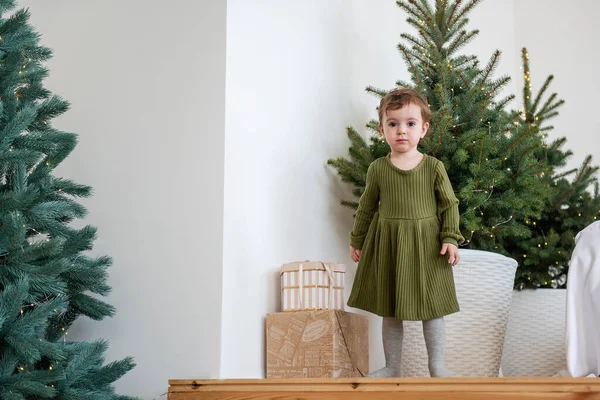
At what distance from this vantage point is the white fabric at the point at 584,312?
77.5 inches

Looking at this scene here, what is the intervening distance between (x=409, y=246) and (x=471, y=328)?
0.51m

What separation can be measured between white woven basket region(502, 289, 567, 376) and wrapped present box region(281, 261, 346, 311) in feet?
3.00

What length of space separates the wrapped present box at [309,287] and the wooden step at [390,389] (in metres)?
0.51

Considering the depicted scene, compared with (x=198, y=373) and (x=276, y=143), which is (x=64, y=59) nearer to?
(x=276, y=143)

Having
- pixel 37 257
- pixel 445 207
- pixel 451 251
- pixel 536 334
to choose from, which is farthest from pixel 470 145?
pixel 37 257

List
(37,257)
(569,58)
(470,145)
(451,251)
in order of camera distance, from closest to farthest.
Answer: (37,257)
(451,251)
(470,145)
(569,58)

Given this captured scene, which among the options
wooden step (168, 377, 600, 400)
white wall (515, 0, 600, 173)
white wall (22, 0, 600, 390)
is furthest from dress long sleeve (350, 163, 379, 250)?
white wall (515, 0, 600, 173)

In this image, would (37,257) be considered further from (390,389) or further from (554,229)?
(554,229)

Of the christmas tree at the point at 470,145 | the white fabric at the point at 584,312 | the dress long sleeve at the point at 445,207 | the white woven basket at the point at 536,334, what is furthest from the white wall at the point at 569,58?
the white fabric at the point at 584,312

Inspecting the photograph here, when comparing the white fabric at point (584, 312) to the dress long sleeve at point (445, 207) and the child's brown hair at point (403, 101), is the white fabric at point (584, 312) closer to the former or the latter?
the dress long sleeve at point (445, 207)

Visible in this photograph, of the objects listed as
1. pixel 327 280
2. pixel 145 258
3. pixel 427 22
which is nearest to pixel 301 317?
pixel 327 280

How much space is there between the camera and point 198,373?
2352mm

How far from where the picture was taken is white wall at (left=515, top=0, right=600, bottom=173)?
4441mm

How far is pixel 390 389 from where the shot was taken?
1761mm
